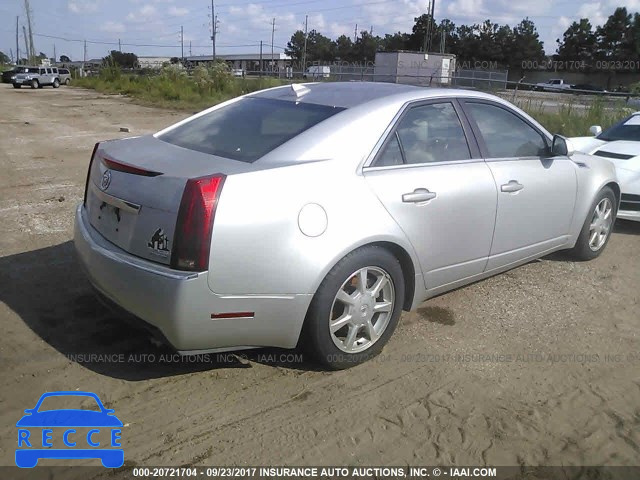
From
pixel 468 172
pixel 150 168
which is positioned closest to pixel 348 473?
pixel 150 168

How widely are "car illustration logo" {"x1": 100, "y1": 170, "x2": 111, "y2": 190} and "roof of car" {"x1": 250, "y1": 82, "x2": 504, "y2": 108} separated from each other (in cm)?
133

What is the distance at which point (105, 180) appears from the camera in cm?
327

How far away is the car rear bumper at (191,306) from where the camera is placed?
2.75 metres

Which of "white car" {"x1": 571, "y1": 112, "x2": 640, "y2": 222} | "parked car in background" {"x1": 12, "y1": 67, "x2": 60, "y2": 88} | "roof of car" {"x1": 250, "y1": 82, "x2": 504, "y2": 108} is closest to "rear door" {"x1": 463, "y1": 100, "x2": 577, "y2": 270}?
"roof of car" {"x1": 250, "y1": 82, "x2": 504, "y2": 108}

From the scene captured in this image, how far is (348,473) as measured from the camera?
254cm

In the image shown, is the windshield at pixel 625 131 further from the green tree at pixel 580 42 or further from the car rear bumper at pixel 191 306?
the green tree at pixel 580 42

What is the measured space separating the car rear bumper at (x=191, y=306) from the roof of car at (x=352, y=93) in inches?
56.5

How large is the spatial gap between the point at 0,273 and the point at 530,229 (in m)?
4.21

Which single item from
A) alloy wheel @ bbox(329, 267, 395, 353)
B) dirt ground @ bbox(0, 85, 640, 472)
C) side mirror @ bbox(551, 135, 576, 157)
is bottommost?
dirt ground @ bbox(0, 85, 640, 472)

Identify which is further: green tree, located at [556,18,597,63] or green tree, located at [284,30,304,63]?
green tree, located at [284,30,304,63]

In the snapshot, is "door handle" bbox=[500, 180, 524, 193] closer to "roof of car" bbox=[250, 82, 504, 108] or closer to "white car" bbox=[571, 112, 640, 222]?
"roof of car" bbox=[250, 82, 504, 108]

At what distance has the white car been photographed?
6414 millimetres

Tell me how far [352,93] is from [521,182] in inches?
55.8

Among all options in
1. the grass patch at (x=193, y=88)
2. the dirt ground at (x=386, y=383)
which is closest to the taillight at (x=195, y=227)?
the dirt ground at (x=386, y=383)
